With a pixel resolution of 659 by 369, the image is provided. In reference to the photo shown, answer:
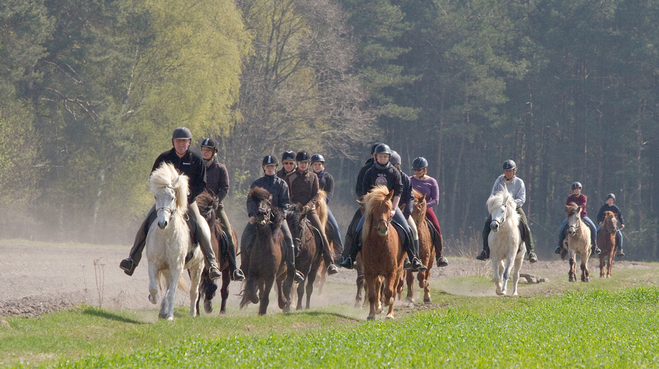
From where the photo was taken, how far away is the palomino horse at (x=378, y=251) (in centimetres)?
1281

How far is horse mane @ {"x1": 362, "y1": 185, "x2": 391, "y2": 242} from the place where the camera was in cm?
1278

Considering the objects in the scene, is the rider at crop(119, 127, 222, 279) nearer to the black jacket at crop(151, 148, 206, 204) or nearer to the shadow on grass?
the black jacket at crop(151, 148, 206, 204)

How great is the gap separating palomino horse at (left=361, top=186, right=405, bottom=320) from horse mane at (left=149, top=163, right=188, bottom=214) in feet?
9.70

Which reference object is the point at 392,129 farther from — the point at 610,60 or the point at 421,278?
the point at 421,278

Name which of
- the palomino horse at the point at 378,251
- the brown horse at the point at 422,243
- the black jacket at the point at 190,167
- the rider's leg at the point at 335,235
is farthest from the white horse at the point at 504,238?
the black jacket at the point at 190,167

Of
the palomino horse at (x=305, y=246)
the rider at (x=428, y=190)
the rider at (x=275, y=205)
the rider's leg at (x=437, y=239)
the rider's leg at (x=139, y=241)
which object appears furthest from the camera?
the rider at (x=428, y=190)

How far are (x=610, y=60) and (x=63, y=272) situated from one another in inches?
1690

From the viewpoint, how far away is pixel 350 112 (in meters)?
50.8

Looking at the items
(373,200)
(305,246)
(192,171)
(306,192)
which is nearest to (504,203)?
(306,192)

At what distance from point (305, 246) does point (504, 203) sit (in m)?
4.89

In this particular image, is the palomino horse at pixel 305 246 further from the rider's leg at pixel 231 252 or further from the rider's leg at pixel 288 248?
the rider's leg at pixel 231 252

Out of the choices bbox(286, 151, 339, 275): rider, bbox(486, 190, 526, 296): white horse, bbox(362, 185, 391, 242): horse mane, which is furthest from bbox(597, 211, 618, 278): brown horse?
bbox(362, 185, 391, 242): horse mane

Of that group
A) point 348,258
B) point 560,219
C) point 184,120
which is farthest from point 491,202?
point 560,219

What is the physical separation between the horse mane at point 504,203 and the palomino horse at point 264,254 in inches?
223
